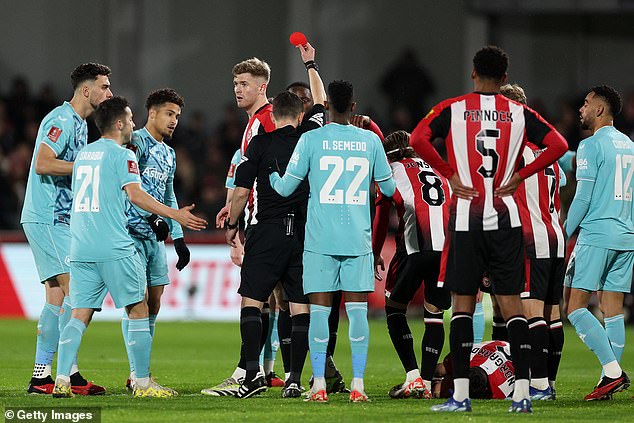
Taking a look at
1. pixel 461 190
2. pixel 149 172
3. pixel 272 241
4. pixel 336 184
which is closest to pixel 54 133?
pixel 149 172

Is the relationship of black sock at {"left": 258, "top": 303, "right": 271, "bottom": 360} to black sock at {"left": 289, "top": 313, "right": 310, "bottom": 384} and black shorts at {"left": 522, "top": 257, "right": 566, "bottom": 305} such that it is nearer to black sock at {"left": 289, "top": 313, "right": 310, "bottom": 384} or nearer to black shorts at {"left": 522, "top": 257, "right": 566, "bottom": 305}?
black sock at {"left": 289, "top": 313, "right": 310, "bottom": 384}

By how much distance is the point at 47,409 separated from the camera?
7.68m

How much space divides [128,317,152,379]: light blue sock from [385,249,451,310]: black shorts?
197 centimetres

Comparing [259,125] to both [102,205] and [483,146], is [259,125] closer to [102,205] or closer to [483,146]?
[102,205]

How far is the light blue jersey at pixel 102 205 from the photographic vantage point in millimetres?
8492

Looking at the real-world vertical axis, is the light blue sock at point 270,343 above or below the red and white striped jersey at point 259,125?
below

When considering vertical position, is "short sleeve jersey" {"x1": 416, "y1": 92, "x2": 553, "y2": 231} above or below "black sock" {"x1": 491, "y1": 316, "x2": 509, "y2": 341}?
above

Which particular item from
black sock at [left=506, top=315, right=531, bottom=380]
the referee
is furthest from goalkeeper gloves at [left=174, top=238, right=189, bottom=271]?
black sock at [left=506, top=315, right=531, bottom=380]

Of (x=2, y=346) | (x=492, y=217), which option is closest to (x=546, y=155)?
(x=492, y=217)

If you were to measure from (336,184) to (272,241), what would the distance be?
2.64 feet

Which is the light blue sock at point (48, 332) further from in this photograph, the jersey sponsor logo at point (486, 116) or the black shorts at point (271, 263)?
the jersey sponsor logo at point (486, 116)

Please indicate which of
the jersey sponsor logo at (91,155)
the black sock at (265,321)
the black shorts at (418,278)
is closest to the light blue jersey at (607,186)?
the black shorts at (418,278)

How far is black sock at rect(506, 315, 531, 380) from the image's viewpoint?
785cm

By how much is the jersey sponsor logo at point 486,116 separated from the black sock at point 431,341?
6.39ft
